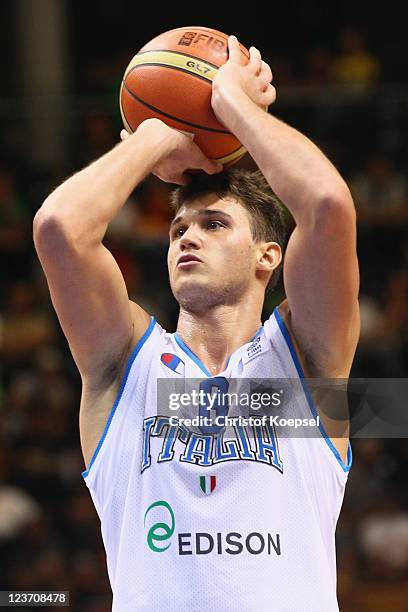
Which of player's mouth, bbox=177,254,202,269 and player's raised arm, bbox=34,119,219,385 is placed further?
player's mouth, bbox=177,254,202,269

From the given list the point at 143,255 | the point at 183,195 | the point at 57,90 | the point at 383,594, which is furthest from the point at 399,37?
the point at 183,195

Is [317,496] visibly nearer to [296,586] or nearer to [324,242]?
[296,586]

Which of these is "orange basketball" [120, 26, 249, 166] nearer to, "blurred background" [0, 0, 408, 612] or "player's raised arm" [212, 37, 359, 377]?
"player's raised arm" [212, 37, 359, 377]

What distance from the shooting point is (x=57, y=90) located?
11070 mm

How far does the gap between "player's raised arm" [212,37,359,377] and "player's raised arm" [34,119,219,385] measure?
0.31m

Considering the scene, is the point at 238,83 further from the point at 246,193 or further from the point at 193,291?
the point at 193,291

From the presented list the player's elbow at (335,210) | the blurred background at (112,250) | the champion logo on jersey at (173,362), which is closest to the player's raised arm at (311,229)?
the player's elbow at (335,210)

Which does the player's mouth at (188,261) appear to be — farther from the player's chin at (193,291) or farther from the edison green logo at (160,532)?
the edison green logo at (160,532)

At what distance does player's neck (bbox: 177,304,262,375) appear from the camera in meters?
3.89

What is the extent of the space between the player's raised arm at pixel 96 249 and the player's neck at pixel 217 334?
24 centimetres

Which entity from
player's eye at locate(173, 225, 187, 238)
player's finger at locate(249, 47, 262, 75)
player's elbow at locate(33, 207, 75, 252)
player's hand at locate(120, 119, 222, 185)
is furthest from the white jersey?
player's finger at locate(249, 47, 262, 75)

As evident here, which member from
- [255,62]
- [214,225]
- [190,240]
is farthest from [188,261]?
[255,62]

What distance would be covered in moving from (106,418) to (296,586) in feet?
3.02

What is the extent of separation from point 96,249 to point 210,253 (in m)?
0.49
